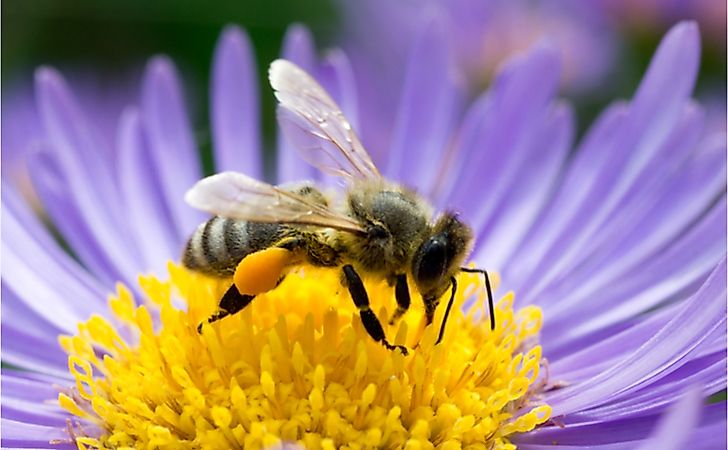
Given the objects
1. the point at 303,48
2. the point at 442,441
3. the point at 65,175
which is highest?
the point at 303,48

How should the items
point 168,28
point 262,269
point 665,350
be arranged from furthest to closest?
point 168,28 < point 262,269 < point 665,350

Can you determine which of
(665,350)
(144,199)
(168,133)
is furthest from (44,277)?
(665,350)

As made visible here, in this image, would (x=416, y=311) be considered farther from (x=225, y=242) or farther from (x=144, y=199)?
(x=144, y=199)

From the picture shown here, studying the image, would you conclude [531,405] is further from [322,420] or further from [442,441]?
[322,420]

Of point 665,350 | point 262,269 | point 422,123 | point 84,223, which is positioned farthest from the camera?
point 422,123

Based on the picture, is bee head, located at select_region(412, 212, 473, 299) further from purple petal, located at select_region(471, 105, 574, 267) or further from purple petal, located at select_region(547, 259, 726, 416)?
purple petal, located at select_region(471, 105, 574, 267)

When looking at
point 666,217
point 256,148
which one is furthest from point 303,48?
point 666,217

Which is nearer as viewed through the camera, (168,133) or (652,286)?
(652,286)

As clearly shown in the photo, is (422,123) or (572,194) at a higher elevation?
(422,123)
